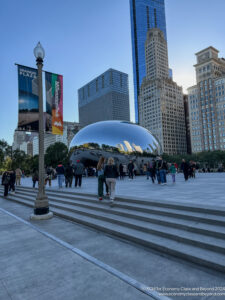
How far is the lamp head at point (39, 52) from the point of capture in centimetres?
750

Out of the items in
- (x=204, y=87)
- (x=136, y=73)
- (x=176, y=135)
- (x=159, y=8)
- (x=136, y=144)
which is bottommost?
(x=136, y=144)

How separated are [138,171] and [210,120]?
4358 inches

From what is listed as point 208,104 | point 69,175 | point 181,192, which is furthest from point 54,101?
point 208,104

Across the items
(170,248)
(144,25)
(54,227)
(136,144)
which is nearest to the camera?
(170,248)

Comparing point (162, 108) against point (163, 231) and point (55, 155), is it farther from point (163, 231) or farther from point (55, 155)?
point (163, 231)

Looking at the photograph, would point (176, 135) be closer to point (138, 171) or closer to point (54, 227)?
point (138, 171)

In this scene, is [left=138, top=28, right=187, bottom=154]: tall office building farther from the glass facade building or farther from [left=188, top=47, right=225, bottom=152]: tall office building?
the glass facade building

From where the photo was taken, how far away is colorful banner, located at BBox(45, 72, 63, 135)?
8.07m

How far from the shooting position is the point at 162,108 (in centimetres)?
13100

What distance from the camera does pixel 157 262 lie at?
3.56 meters

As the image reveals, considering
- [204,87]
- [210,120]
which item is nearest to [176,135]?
[210,120]

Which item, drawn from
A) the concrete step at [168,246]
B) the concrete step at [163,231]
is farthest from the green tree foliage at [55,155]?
the concrete step at [168,246]

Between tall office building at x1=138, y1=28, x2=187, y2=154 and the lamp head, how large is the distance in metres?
125

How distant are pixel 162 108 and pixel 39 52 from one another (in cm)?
13076
